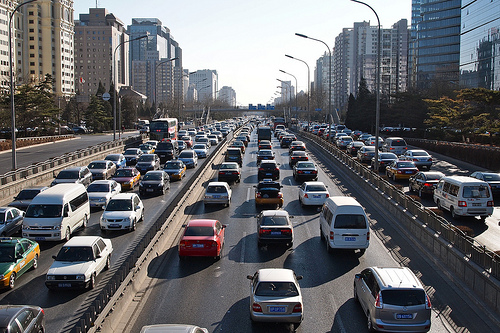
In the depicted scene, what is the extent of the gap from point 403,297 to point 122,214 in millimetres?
13866

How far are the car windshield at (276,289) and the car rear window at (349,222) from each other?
6412 millimetres

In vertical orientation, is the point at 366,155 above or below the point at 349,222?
above

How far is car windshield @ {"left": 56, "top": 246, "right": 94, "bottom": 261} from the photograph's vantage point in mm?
16031

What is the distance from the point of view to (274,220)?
66.0ft

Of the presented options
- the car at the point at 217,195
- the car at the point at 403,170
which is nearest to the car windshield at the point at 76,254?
the car at the point at 217,195

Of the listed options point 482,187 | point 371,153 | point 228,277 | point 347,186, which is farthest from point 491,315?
point 371,153

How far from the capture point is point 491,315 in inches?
516

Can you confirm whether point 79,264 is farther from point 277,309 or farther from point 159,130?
point 159,130

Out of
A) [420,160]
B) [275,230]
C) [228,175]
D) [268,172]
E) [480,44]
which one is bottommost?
[275,230]

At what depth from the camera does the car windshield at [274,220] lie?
20031 mm

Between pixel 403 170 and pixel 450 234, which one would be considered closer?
pixel 450 234

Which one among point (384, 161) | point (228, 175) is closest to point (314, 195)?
point (228, 175)

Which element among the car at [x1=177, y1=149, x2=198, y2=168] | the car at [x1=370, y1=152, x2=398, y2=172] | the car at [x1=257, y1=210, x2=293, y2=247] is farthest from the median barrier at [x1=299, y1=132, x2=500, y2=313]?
the car at [x1=177, y1=149, x2=198, y2=168]

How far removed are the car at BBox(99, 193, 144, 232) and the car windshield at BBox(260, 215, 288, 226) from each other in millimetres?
6026
